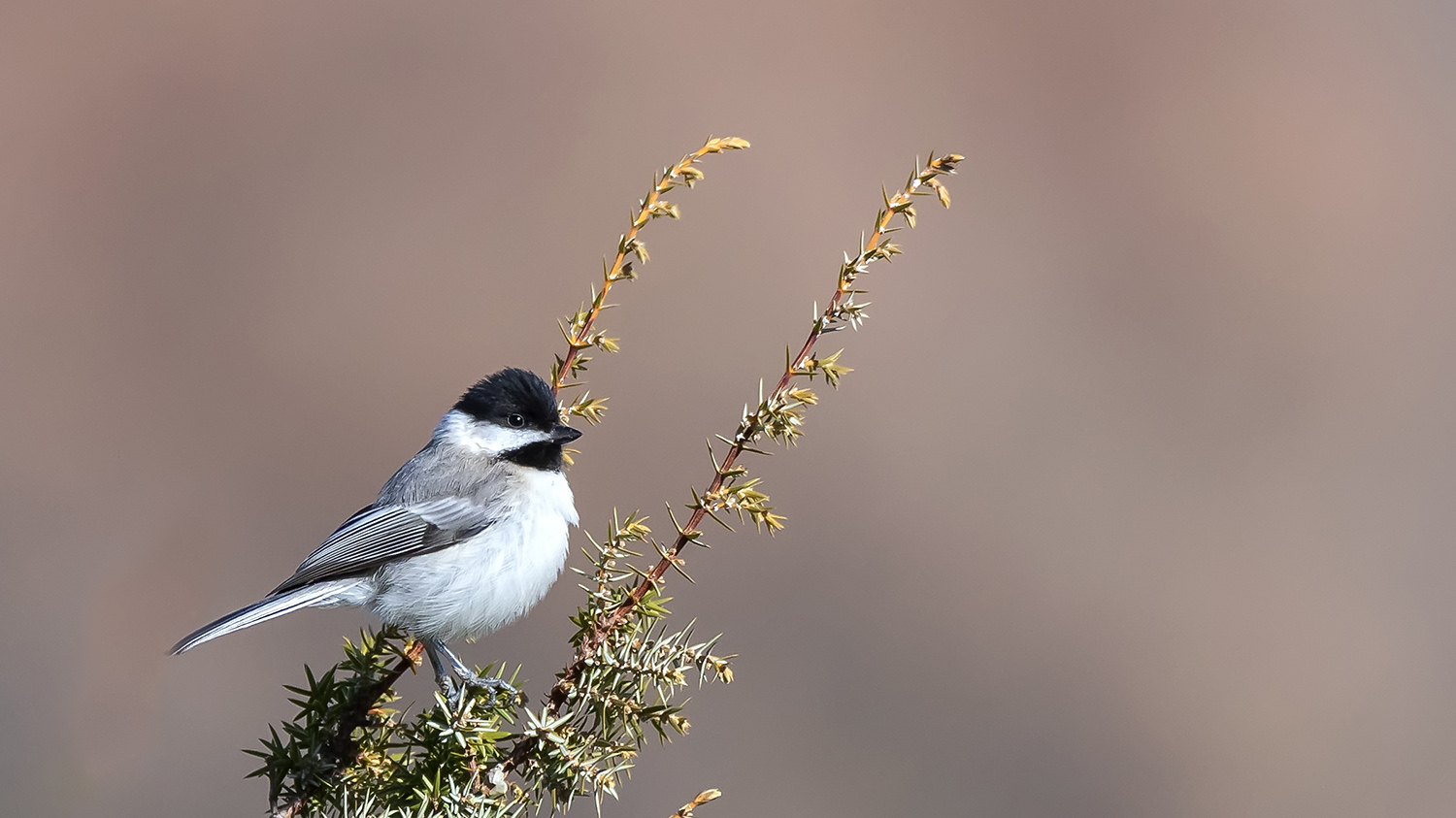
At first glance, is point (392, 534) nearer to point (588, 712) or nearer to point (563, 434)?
point (563, 434)

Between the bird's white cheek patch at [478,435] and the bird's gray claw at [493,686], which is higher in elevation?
the bird's white cheek patch at [478,435]

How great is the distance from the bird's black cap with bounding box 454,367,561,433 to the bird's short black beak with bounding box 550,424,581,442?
2 centimetres

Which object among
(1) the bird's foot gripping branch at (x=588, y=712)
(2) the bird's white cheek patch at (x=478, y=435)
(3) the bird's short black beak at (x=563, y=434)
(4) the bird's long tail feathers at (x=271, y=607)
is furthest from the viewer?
(2) the bird's white cheek patch at (x=478, y=435)

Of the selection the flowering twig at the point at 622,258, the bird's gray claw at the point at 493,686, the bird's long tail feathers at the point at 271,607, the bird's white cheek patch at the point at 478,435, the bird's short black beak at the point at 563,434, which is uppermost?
the flowering twig at the point at 622,258

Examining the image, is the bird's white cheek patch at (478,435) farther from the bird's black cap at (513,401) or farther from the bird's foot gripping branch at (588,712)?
the bird's foot gripping branch at (588,712)

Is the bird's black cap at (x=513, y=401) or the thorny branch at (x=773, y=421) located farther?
the bird's black cap at (x=513, y=401)

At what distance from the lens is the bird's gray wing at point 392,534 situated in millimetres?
2395

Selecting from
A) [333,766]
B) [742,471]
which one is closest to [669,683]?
[742,471]

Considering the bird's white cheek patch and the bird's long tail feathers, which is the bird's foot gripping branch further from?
the bird's white cheek patch

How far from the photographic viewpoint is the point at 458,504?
8.57 feet

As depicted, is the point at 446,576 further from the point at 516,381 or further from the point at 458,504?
the point at 516,381

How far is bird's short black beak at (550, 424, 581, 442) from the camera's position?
2310 mm

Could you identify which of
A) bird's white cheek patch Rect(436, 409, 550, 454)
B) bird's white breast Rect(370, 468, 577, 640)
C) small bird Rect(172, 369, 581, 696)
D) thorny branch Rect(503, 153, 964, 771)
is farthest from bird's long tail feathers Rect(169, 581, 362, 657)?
thorny branch Rect(503, 153, 964, 771)

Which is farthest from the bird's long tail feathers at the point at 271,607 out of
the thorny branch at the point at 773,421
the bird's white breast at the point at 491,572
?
the thorny branch at the point at 773,421
